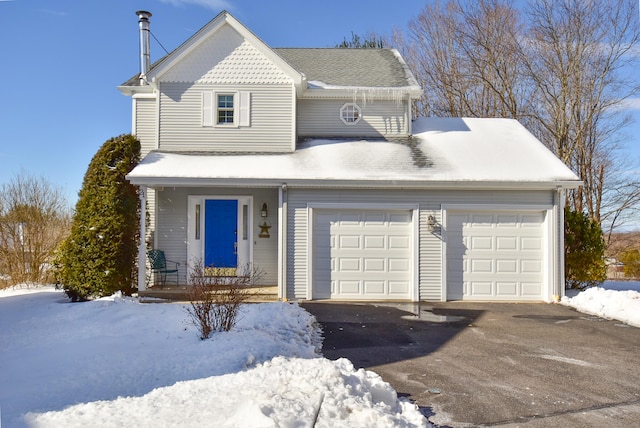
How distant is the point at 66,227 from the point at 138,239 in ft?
13.9

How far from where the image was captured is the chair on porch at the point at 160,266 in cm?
1088

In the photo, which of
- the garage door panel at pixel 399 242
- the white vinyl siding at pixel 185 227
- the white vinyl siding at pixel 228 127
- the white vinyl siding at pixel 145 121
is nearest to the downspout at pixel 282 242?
the white vinyl siding at pixel 185 227

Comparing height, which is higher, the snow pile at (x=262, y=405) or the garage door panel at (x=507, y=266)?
the garage door panel at (x=507, y=266)

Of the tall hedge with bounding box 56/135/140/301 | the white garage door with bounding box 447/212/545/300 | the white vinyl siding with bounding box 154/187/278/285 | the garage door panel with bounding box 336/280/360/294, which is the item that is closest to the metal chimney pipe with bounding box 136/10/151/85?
the tall hedge with bounding box 56/135/140/301

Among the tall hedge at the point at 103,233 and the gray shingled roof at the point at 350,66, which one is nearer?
the tall hedge at the point at 103,233

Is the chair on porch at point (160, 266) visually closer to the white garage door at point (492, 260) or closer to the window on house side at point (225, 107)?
the window on house side at point (225, 107)

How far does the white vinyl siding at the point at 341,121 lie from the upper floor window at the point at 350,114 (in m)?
0.08

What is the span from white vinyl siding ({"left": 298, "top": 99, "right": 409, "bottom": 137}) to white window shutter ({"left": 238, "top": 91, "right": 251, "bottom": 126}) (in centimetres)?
160

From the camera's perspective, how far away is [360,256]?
10609 millimetres

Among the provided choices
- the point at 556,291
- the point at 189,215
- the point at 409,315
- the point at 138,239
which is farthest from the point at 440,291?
the point at 138,239

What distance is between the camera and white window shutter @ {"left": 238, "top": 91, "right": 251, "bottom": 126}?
38.7 ft

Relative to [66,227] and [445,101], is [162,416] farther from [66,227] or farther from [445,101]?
[445,101]

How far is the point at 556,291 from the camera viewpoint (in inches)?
414

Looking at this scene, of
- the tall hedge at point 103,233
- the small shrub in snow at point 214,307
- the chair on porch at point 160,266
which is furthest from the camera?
the chair on porch at point 160,266
